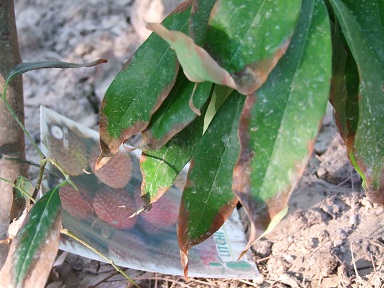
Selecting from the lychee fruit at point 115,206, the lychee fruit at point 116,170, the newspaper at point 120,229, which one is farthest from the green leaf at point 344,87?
the lychee fruit at point 116,170

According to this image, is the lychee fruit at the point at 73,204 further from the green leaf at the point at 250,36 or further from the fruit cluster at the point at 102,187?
the green leaf at the point at 250,36

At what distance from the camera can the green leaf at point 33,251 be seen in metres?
0.76

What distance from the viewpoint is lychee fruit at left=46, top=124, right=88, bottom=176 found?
4.84ft

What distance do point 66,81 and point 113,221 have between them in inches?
30.6

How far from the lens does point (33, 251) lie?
772 mm

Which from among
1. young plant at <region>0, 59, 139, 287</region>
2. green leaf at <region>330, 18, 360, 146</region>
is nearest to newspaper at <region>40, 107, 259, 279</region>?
young plant at <region>0, 59, 139, 287</region>

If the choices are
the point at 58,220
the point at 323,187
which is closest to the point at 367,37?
the point at 58,220

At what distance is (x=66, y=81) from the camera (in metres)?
2.05

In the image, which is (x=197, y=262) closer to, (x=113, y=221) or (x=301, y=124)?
(x=113, y=221)

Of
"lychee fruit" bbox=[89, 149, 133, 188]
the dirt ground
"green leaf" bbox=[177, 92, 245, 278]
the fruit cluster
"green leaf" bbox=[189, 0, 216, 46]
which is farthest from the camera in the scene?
"lychee fruit" bbox=[89, 149, 133, 188]

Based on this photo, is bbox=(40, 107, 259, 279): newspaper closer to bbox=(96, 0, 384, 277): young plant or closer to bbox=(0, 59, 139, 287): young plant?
bbox=(0, 59, 139, 287): young plant

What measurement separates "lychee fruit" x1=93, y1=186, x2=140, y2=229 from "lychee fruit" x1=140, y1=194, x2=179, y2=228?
54mm

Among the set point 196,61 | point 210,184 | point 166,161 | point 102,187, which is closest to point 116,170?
point 102,187

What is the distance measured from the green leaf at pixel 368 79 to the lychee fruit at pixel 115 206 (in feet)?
2.85
